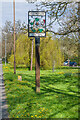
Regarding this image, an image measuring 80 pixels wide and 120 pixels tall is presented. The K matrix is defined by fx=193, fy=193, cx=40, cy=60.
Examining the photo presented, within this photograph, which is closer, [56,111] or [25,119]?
[25,119]

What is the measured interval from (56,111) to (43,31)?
4.58 meters

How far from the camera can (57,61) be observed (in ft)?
88.0

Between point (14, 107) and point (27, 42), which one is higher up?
point (27, 42)

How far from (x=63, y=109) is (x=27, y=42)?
24069mm

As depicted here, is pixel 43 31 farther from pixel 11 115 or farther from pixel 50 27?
pixel 11 115

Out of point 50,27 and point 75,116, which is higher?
point 50,27

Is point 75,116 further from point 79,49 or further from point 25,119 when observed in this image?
point 79,49

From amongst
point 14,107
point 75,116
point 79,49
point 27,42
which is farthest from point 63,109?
point 27,42

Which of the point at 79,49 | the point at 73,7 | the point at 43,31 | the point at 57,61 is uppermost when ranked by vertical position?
the point at 73,7

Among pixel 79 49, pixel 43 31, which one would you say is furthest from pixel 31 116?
pixel 79 49

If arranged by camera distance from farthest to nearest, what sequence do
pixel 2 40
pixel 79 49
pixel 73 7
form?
pixel 2 40
pixel 79 49
pixel 73 7

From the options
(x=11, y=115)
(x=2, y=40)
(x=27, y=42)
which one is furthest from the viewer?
(x=2, y=40)

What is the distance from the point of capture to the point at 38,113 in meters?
6.24

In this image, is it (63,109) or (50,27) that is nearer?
(63,109)
